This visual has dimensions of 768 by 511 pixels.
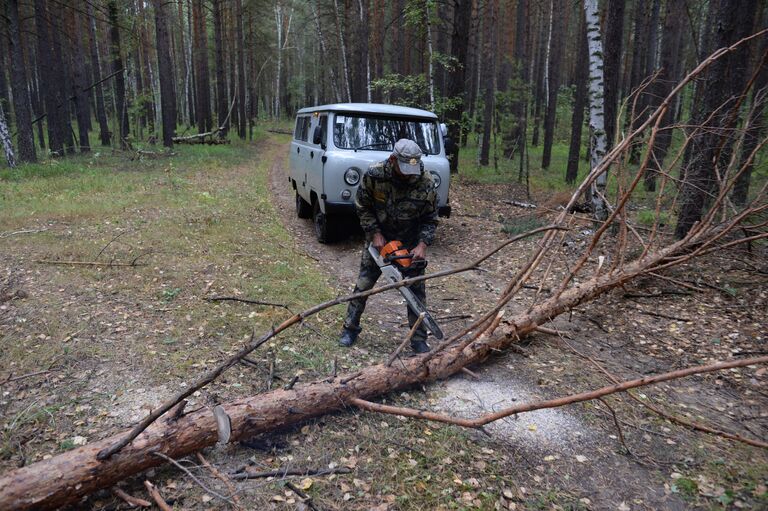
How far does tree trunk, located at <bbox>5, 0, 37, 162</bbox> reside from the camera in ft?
41.5

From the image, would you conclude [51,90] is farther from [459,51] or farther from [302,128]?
[459,51]

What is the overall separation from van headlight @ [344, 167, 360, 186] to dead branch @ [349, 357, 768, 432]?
4.59 metres

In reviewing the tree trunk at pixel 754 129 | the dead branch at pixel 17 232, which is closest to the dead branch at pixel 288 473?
the tree trunk at pixel 754 129

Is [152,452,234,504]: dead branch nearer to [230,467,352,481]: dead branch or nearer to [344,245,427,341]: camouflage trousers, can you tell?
[230,467,352,481]: dead branch

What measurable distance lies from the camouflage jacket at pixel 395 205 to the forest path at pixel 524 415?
1198 mm

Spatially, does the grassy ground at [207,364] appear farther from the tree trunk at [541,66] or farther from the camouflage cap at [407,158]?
the tree trunk at [541,66]

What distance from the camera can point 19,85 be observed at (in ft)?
42.3

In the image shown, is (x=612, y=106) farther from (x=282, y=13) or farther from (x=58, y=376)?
(x=282, y=13)

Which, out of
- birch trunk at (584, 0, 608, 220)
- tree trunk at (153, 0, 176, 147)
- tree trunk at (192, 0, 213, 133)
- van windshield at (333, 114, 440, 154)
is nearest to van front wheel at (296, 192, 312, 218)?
van windshield at (333, 114, 440, 154)

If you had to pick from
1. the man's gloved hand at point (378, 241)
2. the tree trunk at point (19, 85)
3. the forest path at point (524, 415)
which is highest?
the tree trunk at point (19, 85)

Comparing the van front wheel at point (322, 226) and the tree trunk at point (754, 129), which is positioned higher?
the tree trunk at point (754, 129)

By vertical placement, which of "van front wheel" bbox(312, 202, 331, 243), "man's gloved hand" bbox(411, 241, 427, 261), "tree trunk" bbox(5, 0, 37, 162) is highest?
"tree trunk" bbox(5, 0, 37, 162)

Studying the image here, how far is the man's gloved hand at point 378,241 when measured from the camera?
15.1 ft

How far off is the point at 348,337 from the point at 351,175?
3.49m
